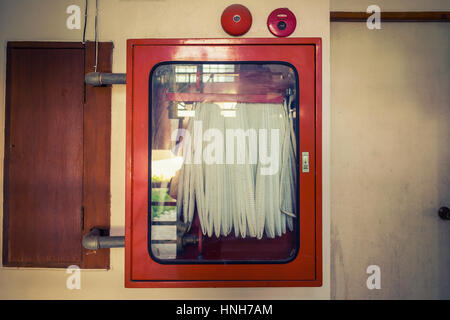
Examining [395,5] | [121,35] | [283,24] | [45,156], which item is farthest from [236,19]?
[45,156]

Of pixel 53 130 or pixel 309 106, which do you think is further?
pixel 53 130

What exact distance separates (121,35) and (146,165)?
839 millimetres

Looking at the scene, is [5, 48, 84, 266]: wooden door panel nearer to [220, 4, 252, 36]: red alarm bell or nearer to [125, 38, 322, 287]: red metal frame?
[125, 38, 322, 287]: red metal frame

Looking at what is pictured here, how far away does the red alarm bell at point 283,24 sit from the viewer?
130cm

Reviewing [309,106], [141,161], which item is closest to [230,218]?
[141,161]

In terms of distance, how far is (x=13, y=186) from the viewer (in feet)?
4.74

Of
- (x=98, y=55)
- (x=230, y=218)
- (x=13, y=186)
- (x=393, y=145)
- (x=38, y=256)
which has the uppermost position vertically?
(x=98, y=55)

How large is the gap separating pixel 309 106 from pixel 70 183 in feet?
4.82

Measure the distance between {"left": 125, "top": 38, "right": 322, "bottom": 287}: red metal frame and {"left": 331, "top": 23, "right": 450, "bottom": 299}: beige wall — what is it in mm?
654

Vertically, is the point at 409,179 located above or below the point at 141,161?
below

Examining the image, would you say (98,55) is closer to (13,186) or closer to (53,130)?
(53,130)

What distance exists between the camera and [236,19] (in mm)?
1297

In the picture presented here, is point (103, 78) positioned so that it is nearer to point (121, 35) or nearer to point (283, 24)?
point (121, 35)

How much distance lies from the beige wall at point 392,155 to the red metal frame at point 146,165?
2.14ft
